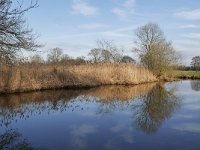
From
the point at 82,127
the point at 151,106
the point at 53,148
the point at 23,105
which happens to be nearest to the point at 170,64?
the point at 151,106

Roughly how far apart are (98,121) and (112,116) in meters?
1.29

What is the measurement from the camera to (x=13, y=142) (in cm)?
908

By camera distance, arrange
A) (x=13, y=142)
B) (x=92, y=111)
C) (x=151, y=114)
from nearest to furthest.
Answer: (x=13, y=142) → (x=151, y=114) → (x=92, y=111)

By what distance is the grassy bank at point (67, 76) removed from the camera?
21500 millimetres

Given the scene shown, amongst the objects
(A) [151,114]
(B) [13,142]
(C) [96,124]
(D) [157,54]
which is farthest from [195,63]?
(B) [13,142]

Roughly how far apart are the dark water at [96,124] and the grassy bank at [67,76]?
2947 mm

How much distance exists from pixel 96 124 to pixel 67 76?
14841 millimetres

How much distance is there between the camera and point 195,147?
29.6 ft

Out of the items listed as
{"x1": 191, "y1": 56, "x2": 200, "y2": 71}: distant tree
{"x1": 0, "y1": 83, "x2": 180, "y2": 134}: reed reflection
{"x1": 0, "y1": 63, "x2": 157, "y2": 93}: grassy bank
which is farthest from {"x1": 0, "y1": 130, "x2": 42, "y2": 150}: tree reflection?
{"x1": 191, "y1": 56, "x2": 200, "y2": 71}: distant tree

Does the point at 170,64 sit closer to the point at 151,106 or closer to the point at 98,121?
the point at 151,106

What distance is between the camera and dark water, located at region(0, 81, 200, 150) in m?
9.22

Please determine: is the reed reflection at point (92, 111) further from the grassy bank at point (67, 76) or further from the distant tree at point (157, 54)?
the distant tree at point (157, 54)

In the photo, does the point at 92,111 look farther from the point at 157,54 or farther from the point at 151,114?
the point at 157,54

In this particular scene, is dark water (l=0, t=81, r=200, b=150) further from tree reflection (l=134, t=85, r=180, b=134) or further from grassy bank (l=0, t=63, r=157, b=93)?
grassy bank (l=0, t=63, r=157, b=93)
